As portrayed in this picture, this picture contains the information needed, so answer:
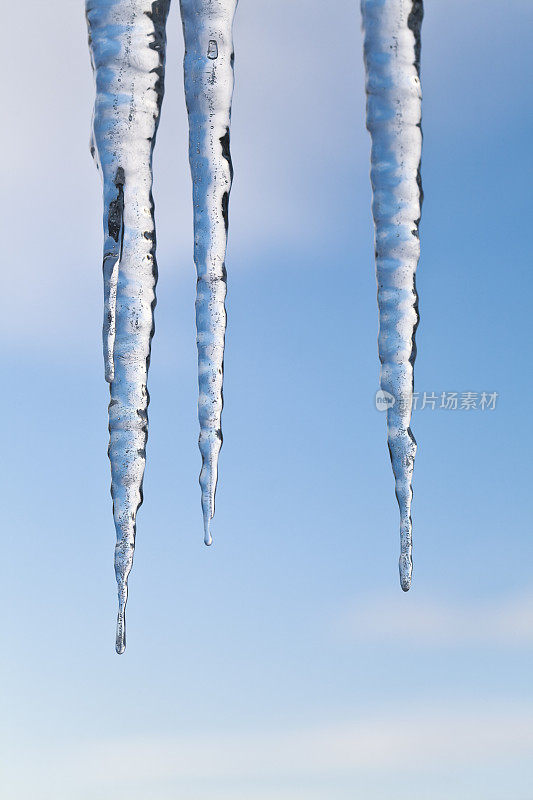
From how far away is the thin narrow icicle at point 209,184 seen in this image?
527 centimetres

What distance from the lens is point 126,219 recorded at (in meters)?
5.46

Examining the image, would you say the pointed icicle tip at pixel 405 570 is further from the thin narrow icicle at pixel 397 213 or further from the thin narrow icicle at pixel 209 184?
the thin narrow icicle at pixel 209 184

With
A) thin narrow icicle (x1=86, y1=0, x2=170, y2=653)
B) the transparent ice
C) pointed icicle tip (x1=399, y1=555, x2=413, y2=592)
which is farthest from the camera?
thin narrow icicle (x1=86, y1=0, x2=170, y2=653)

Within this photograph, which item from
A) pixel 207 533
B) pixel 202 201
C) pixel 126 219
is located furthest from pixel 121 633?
pixel 202 201

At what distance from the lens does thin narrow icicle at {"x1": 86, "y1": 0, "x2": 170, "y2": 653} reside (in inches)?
204

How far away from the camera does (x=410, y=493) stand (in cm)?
496

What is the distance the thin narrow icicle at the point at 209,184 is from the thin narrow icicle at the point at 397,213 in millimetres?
921

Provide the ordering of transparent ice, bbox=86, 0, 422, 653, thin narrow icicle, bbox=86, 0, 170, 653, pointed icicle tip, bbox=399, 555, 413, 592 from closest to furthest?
pointed icicle tip, bbox=399, 555, 413, 592
transparent ice, bbox=86, 0, 422, 653
thin narrow icicle, bbox=86, 0, 170, 653

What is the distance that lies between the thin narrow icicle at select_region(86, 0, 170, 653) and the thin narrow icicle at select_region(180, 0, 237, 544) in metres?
0.25

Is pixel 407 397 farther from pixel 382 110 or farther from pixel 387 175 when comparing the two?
pixel 382 110

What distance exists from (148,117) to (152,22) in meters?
Result: 0.66

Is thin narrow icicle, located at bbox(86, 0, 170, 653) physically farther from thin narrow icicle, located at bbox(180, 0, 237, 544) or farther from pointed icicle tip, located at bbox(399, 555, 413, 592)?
pointed icicle tip, located at bbox(399, 555, 413, 592)

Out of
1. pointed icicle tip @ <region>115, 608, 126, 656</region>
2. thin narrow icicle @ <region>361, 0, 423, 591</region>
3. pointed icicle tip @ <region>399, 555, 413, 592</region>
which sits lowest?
pointed icicle tip @ <region>115, 608, 126, 656</region>

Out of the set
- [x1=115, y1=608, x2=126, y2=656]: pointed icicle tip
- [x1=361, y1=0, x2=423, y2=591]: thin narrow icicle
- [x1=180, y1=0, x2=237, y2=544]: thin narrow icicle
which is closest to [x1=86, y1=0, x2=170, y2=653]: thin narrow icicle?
[x1=115, y1=608, x2=126, y2=656]: pointed icicle tip
